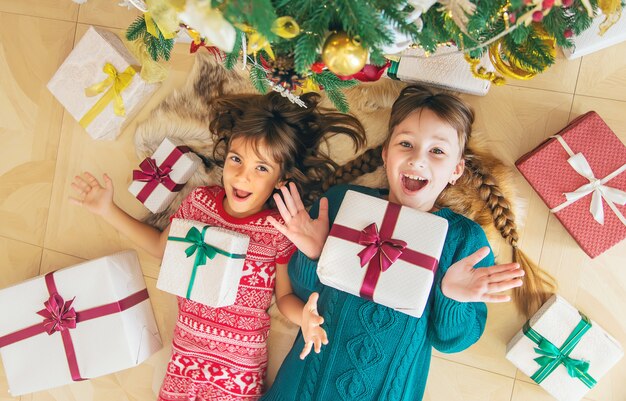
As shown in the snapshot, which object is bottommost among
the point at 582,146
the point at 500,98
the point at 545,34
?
the point at 582,146

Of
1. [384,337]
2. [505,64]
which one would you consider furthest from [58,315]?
[505,64]

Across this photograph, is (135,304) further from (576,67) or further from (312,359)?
(576,67)

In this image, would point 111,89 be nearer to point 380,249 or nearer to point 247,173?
point 247,173

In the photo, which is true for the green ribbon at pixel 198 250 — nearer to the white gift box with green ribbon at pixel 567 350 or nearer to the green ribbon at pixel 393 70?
the green ribbon at pixel 393 70

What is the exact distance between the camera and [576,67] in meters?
1.62

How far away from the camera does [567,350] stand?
153 cm

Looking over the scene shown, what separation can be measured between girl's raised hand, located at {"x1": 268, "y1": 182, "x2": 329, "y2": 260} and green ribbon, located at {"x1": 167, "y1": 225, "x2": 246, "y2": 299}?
Result: 19 cm

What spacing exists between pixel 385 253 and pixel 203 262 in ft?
1.87

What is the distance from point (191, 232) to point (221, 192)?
21 cm

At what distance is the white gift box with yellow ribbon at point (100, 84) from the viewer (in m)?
1.72

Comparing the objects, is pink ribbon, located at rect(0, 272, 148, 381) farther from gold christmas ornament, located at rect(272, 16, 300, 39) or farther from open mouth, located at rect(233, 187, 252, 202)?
gold christmas ornament, located at rect(272, 16, 300, 39)

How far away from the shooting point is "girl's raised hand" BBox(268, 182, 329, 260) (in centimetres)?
144

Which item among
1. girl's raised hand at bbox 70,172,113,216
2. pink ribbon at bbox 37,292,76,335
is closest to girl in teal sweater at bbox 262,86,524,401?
girl's raised hand at bbox 70,172,113,216

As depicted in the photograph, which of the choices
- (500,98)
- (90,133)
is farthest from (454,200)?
(90,133)
